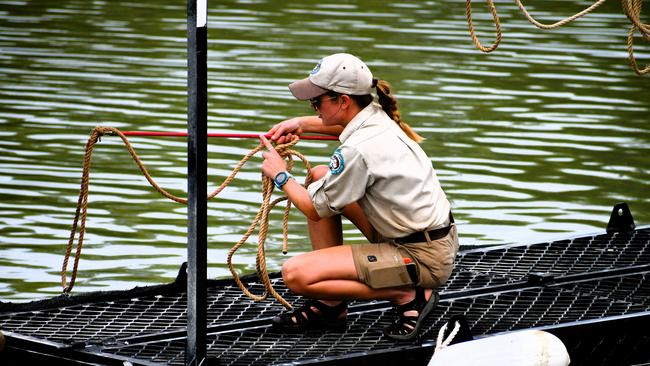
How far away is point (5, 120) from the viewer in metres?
11.5

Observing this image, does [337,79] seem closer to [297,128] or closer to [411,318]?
[297,128]

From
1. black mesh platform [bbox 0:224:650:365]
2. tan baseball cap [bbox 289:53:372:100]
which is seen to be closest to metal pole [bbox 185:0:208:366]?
black mesh platform [bbox 0:224:650:365]

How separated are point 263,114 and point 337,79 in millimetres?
6453

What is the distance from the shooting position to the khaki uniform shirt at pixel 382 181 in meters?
5.39

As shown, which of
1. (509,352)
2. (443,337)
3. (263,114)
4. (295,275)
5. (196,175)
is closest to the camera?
(196,175)

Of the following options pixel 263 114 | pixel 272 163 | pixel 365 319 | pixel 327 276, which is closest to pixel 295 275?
pixel 327 276

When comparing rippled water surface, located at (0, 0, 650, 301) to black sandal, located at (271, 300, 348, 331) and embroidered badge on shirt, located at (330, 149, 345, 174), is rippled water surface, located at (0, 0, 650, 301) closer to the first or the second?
black sandal, located at (271, 300, 348, 331)

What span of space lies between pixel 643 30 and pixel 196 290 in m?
2.64

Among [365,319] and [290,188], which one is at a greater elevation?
[290,188]

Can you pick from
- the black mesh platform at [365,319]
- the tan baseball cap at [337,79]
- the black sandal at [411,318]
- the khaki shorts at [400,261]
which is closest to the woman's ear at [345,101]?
the tan baseball cap at [337,79]

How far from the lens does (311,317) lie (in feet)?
18.9

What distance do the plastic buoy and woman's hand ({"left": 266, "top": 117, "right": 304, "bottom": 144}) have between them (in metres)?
1.15

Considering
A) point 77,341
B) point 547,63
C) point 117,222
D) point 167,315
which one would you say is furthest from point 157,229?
point 547,63

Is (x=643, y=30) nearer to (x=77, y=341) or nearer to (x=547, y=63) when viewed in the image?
(x=77, y=341)
